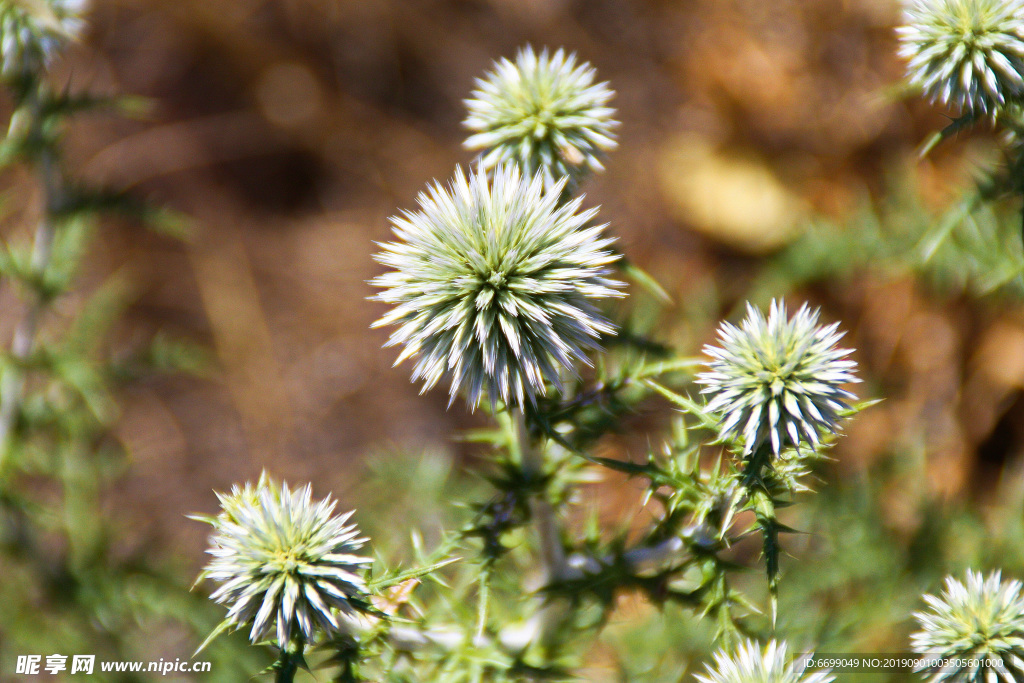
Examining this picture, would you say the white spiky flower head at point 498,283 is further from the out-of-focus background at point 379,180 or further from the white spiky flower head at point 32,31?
the out-of-focus background at point 379,180

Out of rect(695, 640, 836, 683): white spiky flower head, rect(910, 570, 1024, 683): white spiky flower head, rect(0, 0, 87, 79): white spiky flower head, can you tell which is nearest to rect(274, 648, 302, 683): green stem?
rect(695, 640, 836, 683): white spiky flower head

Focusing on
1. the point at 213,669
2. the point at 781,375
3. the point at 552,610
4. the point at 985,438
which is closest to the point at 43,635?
the point at 213,669

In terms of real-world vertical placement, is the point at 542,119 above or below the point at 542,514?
above

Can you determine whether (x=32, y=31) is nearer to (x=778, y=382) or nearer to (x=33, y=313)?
(x=33, y=313)

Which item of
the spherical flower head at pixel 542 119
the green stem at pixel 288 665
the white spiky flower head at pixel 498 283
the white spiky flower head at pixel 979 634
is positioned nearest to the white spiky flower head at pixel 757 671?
the white spiky flower head at pixel 979 634

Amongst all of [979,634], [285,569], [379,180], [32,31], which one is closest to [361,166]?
[379,180]

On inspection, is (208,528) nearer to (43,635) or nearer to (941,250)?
(43,635)
